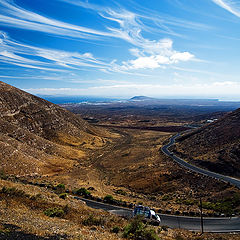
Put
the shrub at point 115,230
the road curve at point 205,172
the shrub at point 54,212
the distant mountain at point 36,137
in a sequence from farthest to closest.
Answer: the distant mountain at point 36,137 < the road curve at point 205,172 < the shrub at point 54,212 < the shrub at point 115,230

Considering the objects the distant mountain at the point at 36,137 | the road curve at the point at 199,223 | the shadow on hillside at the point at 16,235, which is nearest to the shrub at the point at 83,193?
the road curve at the point at 199,223

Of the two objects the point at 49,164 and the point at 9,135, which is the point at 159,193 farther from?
the point at 9,135

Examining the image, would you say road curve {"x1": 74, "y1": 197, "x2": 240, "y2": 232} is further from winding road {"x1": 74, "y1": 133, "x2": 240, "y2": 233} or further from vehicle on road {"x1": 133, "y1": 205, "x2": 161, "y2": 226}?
vehicle on road {"x1": 133, "y1": 205, "x2": 161, "y2": 226}

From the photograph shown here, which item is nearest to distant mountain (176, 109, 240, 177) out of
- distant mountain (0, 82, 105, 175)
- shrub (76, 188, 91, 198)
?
shrub (76, 188, 91, 198)

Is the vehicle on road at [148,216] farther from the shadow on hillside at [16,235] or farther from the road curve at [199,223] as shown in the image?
the shadow on hillside at [16,235]

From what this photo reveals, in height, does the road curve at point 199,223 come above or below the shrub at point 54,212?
below

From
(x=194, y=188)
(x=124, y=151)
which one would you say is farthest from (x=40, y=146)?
(x=194, y=188)
